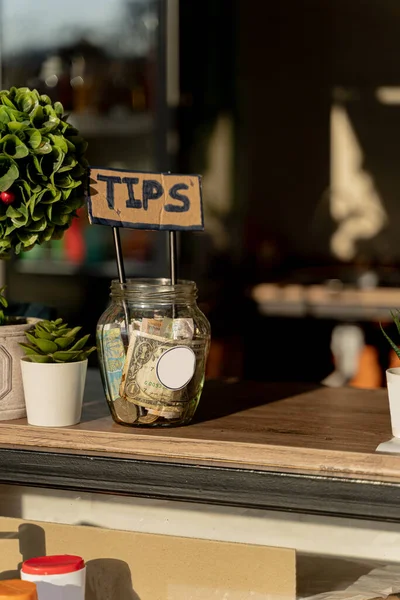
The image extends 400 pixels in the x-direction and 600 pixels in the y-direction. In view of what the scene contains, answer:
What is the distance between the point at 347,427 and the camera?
1.14 metres

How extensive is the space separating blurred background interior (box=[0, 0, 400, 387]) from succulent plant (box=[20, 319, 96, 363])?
2458 millimetres

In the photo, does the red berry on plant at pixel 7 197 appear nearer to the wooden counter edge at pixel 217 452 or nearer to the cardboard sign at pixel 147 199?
the cardboard sign at pixel 147 199

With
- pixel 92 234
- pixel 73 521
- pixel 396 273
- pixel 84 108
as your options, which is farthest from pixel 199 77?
pixel 73 521

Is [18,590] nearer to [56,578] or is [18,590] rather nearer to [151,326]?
[56,578]

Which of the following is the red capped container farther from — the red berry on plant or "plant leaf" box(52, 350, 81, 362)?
the red berry on plant

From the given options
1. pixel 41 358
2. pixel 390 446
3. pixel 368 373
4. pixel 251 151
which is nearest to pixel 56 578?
pixel 41 358

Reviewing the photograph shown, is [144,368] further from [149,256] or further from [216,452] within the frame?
[149,256]

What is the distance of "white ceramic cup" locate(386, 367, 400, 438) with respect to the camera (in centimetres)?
103

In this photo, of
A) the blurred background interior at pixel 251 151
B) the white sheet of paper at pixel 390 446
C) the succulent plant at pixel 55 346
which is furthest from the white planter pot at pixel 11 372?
the blurred background interior at pixel 251 151

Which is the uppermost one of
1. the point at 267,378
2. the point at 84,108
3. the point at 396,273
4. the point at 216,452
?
the point at 216,452

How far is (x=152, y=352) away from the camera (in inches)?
42.4

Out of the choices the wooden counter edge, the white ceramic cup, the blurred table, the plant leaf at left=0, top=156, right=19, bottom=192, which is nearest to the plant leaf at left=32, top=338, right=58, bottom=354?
the wooden counter edge

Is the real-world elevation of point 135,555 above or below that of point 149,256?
above

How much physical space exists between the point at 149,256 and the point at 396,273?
4.92 ft
